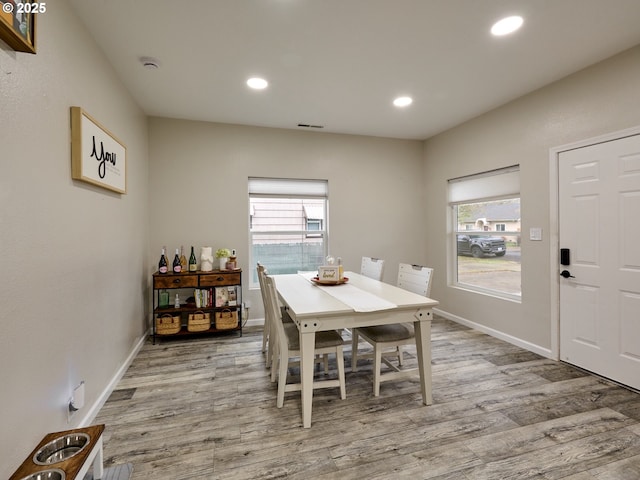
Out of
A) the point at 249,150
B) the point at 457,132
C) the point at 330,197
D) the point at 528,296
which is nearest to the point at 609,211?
the point at 528,296

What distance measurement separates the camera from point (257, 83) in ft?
9.50

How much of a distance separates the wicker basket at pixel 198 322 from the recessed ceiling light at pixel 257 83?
248 centimetres

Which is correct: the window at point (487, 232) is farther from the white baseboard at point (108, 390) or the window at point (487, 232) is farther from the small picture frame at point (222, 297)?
the white baseboard at point (108, 390)

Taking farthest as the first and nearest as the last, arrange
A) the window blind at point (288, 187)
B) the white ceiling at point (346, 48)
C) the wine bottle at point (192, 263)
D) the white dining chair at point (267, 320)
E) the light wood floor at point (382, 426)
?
1. the window blind at point (288, 187)
2. the wine bottle at point (192, 263)
3. the white dining chair at point (267, 320)
4. the white ceiling at point (346, 48)
5. the light wood floor at point (382, 426)

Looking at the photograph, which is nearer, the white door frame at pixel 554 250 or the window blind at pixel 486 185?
the white door frame at pixel 554 250

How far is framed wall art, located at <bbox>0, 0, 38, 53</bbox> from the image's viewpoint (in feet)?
3.93

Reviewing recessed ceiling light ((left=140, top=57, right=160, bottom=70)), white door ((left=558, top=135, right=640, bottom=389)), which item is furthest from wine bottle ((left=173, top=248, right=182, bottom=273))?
white door ((left=558, top=135, right=640, bottom=389))

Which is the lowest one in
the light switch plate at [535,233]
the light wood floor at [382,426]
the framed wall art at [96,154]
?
the light wood floor at [382,426]

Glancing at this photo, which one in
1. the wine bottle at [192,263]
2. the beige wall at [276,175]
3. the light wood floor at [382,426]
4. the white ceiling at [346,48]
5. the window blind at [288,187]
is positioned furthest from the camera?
the window blind at [288,187]

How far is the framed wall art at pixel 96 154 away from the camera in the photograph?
6.07 feet

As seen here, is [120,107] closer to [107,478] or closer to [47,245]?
[47,245]

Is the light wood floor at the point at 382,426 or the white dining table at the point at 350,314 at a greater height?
the white dining table at the point at 350,314

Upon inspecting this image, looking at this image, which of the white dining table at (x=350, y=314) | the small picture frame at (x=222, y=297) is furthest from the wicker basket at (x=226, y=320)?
the white dining table at (x=350, y=314)

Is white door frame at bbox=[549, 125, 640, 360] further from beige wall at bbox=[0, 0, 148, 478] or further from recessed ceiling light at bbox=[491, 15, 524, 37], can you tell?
beige wall at bbox=[0, 0, 148, 478]
